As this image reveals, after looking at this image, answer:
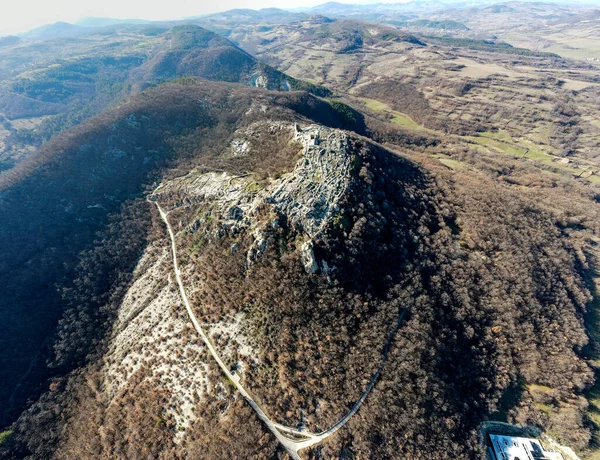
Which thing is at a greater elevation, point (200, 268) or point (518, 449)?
point (200, 268)

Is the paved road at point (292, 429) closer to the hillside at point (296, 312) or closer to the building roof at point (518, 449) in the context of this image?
the hillside at point (296, 312)

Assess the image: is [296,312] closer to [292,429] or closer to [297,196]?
[292,429]

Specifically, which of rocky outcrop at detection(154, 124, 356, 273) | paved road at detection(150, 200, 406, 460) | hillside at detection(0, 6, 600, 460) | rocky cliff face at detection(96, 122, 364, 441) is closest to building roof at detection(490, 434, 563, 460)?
hillside at detection(0, 6, 600, 460)

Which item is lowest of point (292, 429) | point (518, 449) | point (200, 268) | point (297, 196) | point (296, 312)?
point (518, 449)

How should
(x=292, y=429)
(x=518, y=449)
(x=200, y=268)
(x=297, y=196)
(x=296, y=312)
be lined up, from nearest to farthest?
1. (x=292, y=429)
2. (x=518, y=449)
3. (x=296, y=312)
4. (x=297, y=196)
5. (x=200, y=268)

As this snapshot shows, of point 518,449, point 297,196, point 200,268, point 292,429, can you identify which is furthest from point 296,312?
point 518,449

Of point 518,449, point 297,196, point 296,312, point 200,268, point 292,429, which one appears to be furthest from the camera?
point 200,268

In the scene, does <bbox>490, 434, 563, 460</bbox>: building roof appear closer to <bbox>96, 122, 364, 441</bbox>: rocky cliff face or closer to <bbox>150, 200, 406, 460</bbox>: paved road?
<bbox>150, 200, 406, 460</bbox>: paved road

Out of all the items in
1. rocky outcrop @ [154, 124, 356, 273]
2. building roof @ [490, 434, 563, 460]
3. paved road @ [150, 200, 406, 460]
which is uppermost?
rocky outcrop @ [154, 124, 356, 273]

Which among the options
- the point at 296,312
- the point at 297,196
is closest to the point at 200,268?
the point at 296,312

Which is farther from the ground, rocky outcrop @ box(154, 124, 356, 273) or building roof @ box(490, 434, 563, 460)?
rocky outcrop @ box(154, 124, 356, 273)

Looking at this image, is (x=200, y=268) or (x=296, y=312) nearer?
(x=296, y=312)

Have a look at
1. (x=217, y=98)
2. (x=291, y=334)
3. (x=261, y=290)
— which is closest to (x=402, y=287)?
(x=291, y=334)
